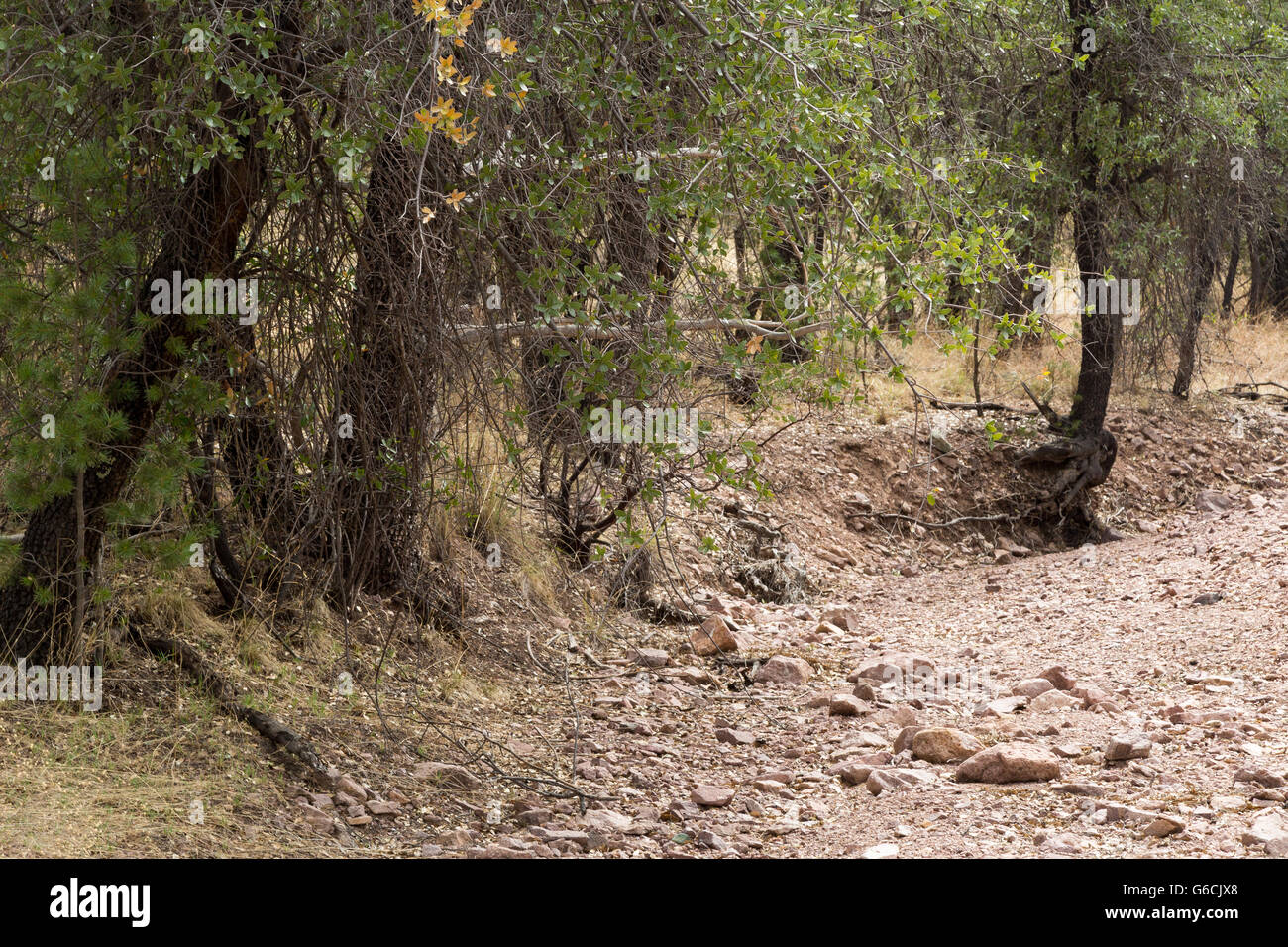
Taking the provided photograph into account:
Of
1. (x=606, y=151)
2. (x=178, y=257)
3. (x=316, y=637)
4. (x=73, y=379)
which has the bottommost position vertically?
(x=316, y=637)

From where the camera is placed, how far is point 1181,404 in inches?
459

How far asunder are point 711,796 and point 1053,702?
1738 millimetres

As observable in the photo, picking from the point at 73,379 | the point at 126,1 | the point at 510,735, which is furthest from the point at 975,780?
the point at 126,1

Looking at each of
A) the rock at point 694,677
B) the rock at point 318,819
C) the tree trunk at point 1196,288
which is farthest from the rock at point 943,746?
the tree trunk at point 1196,288

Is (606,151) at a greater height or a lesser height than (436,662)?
greater

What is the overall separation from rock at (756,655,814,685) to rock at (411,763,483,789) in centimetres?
196

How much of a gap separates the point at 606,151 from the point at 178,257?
172 centimetres

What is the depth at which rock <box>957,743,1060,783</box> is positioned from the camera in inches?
167

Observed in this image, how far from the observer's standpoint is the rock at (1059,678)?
216 inches

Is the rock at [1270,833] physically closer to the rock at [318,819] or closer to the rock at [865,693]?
the rock at [865,693]

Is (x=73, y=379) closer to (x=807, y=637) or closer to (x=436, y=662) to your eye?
(x=436, y=662)

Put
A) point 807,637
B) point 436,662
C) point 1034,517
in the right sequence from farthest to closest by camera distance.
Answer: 1. point 1034,517
2. point 807,637
3. point 436,662

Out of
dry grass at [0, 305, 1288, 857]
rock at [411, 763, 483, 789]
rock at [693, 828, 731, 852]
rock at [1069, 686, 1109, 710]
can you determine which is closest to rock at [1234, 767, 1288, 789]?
rock at [1069, 686, 1109, 710]

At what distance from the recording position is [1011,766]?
4277 mm
